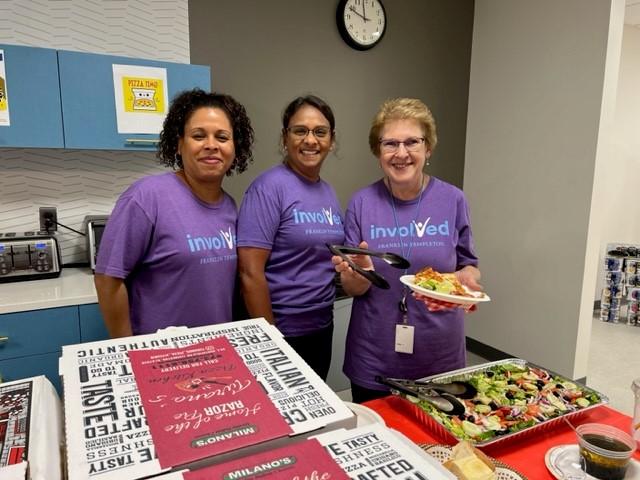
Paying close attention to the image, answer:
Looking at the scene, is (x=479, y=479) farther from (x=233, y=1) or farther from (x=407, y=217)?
(x=233, y=1)

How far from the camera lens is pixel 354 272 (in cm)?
139

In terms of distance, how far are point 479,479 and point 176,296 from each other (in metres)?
1.02

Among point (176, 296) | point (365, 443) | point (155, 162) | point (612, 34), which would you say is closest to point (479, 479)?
point (365, 443)

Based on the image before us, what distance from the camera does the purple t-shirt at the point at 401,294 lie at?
1.46 meters

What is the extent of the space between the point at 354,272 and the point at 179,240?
1.86ft

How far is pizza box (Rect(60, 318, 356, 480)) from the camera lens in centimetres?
49

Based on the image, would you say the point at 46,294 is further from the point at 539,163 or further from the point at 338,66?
the point at 539,163

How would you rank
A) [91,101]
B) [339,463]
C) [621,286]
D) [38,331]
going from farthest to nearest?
[621,286] < [91,101] < [38,331] < [339,463]

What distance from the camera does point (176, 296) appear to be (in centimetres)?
139

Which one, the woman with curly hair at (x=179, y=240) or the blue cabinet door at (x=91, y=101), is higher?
the blue cabinet door at (x=91, y=101)

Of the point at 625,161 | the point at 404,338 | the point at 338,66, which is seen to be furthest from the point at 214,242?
the point at 625,161

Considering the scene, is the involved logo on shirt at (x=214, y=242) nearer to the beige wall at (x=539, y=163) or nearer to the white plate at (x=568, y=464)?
the white plate at (x=568, y=464)

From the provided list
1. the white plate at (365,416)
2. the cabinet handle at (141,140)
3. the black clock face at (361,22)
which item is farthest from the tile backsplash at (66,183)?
the white plate at (365,416)

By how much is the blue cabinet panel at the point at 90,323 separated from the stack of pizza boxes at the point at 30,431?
1.49 meters
